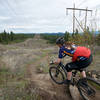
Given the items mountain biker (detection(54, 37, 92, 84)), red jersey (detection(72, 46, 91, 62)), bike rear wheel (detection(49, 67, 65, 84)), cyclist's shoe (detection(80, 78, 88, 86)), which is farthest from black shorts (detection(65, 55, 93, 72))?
bike rear wheel (detection(49, 67, 65, 84))

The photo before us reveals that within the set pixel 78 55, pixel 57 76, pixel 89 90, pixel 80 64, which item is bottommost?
pixel 57 76

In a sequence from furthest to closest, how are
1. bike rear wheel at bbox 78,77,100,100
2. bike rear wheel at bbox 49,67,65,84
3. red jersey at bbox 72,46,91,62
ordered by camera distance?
bike rear wheel at bbox 49,67,65,84 < bike rear wheel at bbox 78,77,100,100 < red jersey at bbox 72,46,91,62

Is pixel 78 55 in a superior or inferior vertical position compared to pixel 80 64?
superior

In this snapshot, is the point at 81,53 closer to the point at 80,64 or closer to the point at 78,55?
the point at 78,55

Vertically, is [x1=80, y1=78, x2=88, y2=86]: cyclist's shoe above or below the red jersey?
below

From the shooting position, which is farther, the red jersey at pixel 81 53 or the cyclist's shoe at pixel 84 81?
the cyclist's shoe at pixel 84 81

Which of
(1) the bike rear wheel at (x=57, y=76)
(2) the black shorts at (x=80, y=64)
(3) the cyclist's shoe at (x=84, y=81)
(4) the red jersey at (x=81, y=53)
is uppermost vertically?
(4) the red jersey at (x=81, y=53)

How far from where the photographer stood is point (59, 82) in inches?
171

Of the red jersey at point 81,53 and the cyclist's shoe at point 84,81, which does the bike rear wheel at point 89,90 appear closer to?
the cyclist's shoe at point 84,81

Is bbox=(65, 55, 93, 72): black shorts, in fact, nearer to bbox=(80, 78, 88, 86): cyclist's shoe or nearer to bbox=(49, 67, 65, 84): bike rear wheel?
bbox=(80, 78, 88, 86): cyclist's shoe

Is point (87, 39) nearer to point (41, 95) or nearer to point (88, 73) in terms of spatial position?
point (88, 73)

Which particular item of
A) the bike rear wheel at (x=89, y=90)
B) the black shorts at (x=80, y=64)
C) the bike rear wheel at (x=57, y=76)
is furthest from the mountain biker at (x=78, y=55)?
the bike rear wheel at (x=57, y=76)

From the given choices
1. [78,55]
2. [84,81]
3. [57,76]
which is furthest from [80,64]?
[57,76]

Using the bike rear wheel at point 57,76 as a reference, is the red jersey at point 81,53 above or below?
above
